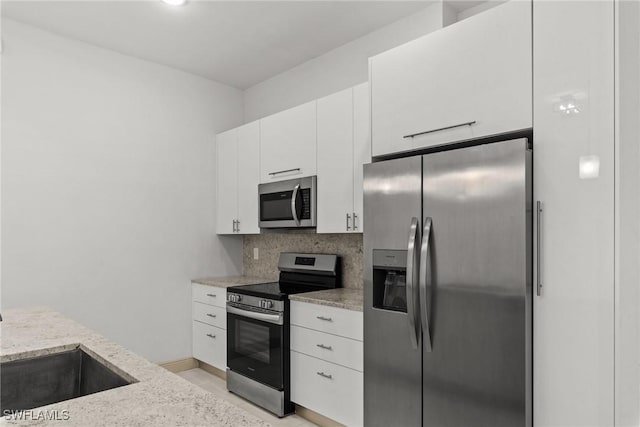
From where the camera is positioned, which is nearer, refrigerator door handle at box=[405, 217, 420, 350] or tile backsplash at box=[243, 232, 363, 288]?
refrigerator door handle at box=[405, 217, 420, 350]

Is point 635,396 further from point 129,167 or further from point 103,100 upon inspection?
point 103,100

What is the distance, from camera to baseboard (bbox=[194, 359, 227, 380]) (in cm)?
369

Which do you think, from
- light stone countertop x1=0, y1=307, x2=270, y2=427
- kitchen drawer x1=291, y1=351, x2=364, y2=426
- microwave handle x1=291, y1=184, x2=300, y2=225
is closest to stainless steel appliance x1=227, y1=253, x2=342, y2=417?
kitchen drawer x1=291, y1=351, x2=364, y2=426

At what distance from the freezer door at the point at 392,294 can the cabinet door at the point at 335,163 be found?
1.80 ft

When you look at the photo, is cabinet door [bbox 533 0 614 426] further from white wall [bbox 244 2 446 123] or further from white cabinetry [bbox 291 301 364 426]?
white wall [bbox 244 2 446 123]

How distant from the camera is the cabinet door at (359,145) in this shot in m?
2.76

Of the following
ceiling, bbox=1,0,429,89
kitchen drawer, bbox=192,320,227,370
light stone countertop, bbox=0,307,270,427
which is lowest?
kitchen drawer, bbox=192,320,227,370

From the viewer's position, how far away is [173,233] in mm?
3846

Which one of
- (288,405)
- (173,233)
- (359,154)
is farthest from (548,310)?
(173,233)

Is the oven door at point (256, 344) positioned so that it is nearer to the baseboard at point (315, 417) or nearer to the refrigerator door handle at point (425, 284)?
the baseboard at point (315, 417)

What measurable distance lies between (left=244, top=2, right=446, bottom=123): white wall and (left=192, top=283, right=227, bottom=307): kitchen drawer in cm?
170

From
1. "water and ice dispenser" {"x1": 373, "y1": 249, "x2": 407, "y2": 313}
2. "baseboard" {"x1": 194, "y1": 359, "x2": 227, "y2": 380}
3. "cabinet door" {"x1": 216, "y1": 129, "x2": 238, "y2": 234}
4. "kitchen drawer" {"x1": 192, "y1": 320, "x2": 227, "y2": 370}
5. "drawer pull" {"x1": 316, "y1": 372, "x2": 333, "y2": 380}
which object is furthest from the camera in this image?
"cabinet door" {"x1": 216, "y1": 129, "x2": 238, "y2": 234}

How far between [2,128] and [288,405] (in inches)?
107

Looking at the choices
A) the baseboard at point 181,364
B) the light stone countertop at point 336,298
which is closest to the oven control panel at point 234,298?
the light stone countertop at point 336,298
